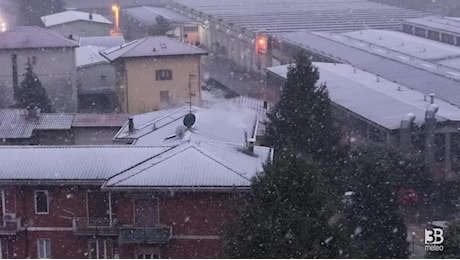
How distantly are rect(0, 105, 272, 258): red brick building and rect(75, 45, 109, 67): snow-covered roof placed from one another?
16.7ft

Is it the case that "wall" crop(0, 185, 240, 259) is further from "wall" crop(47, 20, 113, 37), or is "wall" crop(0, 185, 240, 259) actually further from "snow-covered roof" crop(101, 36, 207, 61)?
"wall" crop(47, 20, 113, 37)

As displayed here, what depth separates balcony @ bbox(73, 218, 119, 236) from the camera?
417cm

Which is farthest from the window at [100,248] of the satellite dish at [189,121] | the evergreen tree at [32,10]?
the evergreen tree at [32,10]

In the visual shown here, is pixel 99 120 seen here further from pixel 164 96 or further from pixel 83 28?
pixel 83 28

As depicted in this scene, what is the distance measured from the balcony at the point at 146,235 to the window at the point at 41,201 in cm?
52

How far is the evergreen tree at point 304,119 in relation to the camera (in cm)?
551

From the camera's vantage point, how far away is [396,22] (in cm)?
1436

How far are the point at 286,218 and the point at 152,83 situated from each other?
19.5 feet

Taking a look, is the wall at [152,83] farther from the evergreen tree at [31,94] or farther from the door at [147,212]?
the door at [147,212]

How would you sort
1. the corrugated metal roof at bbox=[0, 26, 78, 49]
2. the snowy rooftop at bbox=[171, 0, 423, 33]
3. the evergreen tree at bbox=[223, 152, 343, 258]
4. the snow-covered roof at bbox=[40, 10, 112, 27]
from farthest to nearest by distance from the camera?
the snowy rooftop at bbox=[171, 0, 423, 33]
the snow-covered roof at bbox=[40, 10, 112, 27]
the corrugated metal roof at bbox=[0, 26, 78, 49]
the evergreen tree at bbox=[223, 152, 343, 258]

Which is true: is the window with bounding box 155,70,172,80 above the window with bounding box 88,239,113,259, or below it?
above

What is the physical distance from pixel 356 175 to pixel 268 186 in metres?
1.80

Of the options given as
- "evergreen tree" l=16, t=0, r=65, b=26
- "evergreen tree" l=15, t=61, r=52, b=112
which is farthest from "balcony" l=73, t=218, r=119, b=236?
"evergreen tree" l=16, t=0, r=65, b=26

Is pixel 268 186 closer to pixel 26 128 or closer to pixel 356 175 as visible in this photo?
pixel 356 175
